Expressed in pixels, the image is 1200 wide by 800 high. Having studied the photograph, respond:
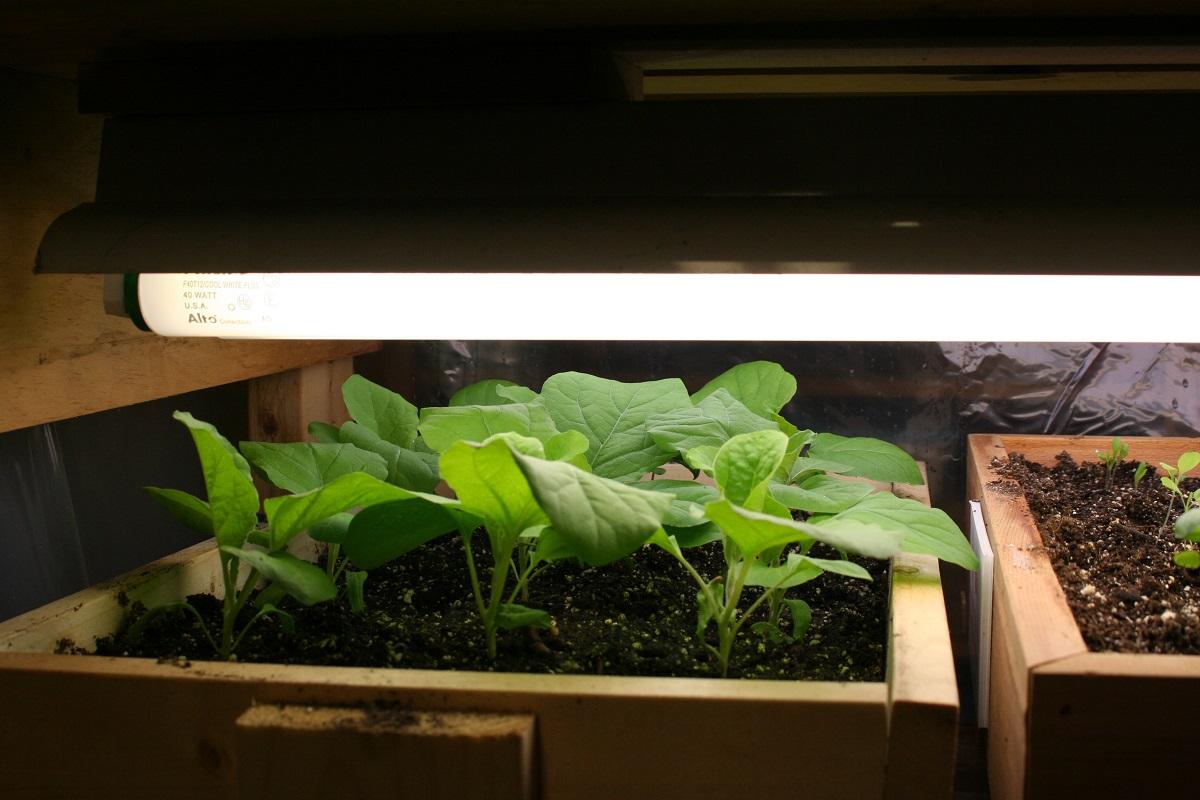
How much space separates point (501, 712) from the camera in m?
0.64

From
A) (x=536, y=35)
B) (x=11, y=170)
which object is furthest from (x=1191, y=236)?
(x=11, y=170)

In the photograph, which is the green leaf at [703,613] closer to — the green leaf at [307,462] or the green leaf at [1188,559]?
the green leaf at [307,462]

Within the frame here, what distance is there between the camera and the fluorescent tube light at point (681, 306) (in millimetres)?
720

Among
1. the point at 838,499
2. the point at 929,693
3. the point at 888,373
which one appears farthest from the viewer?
the point at 888,373

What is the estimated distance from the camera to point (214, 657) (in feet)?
2.56

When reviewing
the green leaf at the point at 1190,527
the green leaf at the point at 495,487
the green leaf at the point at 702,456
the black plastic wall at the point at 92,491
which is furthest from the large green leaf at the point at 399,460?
the green leaf at the point at 1190,527

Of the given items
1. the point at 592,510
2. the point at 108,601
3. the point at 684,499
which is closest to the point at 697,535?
the point at 684,499

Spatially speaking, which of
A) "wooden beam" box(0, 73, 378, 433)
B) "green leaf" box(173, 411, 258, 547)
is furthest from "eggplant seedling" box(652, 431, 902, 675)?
"wooden beam" box(0, 73, 378, 433)

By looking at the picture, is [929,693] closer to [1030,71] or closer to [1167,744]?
[1167,744]

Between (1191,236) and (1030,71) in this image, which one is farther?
(1030,71)

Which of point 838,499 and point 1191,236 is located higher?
point 1191,236

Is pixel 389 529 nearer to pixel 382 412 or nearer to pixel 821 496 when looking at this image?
pixel 382 412

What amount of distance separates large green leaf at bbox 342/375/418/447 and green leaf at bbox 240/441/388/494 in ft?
0.33

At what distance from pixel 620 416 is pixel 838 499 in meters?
0.21
